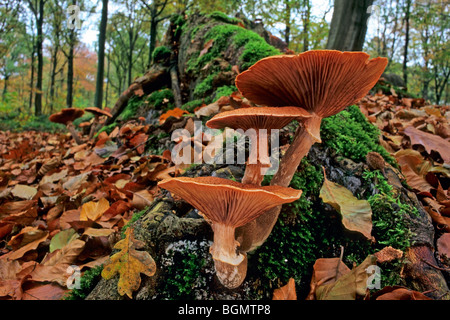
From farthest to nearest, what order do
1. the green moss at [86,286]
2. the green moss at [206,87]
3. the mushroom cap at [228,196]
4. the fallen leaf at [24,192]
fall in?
1. the green moss at [206,87]
2. the fallen leaf at [24,192]
3. the green moss at [86,286]
4. the mushroom cap at [228,196]

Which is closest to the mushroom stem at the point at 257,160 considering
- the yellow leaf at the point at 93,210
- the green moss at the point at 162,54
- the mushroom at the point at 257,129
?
the mushroom at the point at 257,129

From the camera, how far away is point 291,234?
4.78 ft

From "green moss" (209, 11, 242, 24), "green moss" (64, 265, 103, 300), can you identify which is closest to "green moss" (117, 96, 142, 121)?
"green moss" (209, 11, 242, 24)

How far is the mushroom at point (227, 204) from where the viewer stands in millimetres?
945

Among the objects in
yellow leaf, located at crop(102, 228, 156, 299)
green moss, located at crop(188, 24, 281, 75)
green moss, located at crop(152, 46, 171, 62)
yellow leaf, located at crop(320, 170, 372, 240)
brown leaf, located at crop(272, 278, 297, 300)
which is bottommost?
brown leaf, located at crop(272, 278, 297, 300)

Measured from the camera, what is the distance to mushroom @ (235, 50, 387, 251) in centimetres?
108

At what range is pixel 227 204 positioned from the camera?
107 centimetres

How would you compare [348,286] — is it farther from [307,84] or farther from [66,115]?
[66,115]

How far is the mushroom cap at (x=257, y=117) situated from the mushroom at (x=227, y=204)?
30 cm

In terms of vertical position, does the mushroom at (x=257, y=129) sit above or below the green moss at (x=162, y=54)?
below

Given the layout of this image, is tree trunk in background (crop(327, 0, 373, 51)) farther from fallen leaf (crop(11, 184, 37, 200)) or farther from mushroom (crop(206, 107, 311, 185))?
fallen leaf (crop(11, 184, 37, 200))

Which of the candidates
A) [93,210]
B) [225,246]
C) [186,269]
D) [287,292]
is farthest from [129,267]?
[93,210]

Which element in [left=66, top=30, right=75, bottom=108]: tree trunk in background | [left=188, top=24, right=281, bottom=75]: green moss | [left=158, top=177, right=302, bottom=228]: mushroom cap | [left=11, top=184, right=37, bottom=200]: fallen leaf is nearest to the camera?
[left=158, top=177, right=302, bottom=228]: mushroom cap

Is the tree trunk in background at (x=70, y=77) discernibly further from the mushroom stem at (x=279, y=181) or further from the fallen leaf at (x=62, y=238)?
the mushroom stem at (x=279, y=181)
